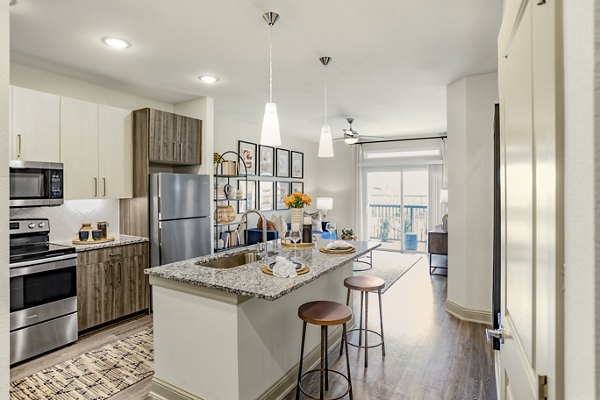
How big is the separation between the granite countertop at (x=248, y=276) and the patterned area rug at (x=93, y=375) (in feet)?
3.35

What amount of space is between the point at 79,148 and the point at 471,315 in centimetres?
458

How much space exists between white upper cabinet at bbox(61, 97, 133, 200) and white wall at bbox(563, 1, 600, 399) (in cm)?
391

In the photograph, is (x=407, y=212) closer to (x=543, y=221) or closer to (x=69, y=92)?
(x=69, y=92)

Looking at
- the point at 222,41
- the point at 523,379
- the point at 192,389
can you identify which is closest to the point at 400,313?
the point at 192,389

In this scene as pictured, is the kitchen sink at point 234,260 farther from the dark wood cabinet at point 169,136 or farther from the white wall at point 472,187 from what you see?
the white wall at point 472,187

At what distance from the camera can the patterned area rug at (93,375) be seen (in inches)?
92.9

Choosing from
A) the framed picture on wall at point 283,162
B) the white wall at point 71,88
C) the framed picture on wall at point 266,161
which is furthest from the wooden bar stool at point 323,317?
the framed picture on wall at point 283,162

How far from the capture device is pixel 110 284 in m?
3.46

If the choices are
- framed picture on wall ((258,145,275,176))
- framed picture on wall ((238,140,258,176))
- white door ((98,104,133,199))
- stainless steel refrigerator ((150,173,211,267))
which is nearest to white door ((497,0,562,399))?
stainless steel refrigerator ((150,173,211,267))

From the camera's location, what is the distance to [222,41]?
8.94 ft

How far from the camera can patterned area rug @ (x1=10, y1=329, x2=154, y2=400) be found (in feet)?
7.74

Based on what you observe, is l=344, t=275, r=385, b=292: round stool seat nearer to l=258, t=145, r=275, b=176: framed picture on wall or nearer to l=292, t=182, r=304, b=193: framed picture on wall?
l=258, t=145, r=275, b=176: framed picture on wall

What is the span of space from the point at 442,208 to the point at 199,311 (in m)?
6.43

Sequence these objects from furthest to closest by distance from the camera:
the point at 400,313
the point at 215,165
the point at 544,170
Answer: the point at 215,165
the point at 400,313
the point at 544,170
